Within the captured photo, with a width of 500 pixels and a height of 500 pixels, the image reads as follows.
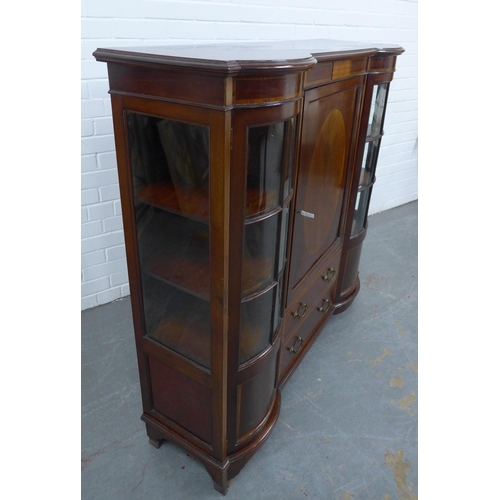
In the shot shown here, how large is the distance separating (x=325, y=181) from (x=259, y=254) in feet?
1.67

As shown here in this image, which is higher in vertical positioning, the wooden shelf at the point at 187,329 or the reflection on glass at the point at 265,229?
the reflection on glass at the point at 265,229

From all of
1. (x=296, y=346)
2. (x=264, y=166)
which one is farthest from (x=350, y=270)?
(x=264, y=166)

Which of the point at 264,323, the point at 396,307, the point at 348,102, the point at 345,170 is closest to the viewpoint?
the point at 264,323

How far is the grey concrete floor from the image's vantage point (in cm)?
123

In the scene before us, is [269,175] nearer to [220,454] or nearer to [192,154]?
[192,154]

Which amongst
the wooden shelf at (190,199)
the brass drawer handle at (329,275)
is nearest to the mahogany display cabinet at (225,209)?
the wooden shelf at (190,199)

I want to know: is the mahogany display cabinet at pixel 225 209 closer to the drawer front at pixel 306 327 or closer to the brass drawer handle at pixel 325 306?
the drawer front at pixel 306 327

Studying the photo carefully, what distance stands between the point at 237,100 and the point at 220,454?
933 millimetres

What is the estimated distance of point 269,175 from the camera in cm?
94

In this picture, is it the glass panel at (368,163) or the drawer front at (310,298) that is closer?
the drawer front at (310,298)

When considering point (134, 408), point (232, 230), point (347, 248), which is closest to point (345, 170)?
point (347, 248)

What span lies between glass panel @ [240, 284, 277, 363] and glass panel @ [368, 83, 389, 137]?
2.89ft

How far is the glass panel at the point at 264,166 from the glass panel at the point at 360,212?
962 millimetres

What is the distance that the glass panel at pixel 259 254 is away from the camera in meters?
0.96
